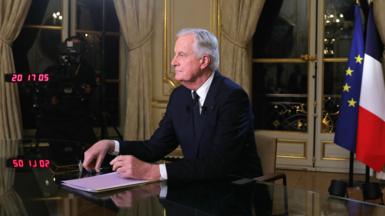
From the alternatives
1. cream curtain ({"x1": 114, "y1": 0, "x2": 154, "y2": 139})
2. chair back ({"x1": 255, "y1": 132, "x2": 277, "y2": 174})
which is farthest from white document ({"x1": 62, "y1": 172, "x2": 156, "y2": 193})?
cream curtain ({"x1": 114, "y1": 0, "x2": 154, "y2": 139})

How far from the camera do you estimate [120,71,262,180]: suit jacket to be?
5.69 feet


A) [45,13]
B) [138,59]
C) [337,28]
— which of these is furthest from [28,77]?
[337,28]

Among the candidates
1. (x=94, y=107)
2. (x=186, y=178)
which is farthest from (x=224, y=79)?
(x=94, y=107)

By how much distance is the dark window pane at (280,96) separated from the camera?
527 cm

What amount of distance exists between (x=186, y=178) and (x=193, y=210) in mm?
392

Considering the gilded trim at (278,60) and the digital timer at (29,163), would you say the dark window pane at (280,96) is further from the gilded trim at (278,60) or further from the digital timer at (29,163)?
the digital timer at (29,163)

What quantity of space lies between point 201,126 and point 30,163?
0.72 metres

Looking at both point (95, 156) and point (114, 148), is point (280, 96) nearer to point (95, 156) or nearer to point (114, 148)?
point (114, 148)

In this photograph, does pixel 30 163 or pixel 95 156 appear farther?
pixel 30 163

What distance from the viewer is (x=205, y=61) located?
6.60ft

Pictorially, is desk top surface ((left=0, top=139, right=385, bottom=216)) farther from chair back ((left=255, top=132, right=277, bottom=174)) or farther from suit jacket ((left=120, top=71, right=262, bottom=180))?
chair back ((left=255, top=132, right=277, bottom=174))

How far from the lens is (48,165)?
6.40 feet

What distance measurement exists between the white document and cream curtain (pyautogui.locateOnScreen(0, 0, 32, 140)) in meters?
3.72

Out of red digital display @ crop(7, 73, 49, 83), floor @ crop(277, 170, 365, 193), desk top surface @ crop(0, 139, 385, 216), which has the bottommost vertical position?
floor @ crop(277, 170, 365, 193)
